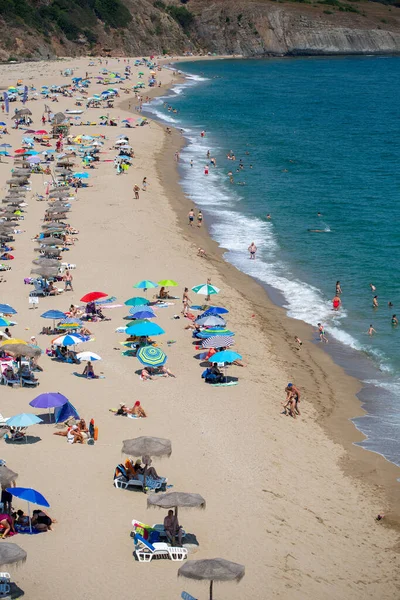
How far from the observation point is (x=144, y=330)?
2723cm

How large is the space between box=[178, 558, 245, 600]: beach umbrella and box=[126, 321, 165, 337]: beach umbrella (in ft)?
43.6

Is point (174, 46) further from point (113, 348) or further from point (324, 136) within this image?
point (113, 348)

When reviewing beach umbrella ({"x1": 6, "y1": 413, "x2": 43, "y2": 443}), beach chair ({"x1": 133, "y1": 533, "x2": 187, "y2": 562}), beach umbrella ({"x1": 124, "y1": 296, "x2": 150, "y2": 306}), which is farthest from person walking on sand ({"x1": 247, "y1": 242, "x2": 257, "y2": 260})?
beach chair ({"x1": 133, "y1": 533, "x2": 187, "y2": 562})

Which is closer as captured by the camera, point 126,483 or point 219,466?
point 126,483

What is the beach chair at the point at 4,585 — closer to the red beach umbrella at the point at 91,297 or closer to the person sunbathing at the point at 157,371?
the person sunbathing at the point at 157,371

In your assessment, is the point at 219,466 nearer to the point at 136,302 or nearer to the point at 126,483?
the point at 126,483

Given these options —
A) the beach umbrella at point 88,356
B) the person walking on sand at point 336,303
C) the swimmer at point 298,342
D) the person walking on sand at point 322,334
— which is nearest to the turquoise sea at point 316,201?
the person walking on sand at point 336,303

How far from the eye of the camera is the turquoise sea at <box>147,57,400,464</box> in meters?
31.3

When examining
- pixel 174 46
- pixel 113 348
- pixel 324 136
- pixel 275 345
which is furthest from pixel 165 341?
pixel 174 46

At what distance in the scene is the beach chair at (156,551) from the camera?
52.9 ft

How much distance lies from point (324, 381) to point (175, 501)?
12093 millimetres

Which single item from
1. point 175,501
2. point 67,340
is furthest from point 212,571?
point 67,340

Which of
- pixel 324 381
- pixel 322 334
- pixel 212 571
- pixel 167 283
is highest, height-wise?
pixel 212 571

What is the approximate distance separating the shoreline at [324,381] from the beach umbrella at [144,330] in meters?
4.39
